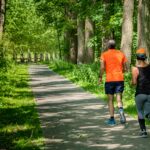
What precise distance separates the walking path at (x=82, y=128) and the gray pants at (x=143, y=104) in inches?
20.1

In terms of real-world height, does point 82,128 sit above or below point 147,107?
below

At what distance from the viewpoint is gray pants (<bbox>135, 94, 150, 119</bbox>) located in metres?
10.4

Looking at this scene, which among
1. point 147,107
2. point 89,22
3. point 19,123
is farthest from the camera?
point 89,22

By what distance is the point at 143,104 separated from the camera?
10500 mm

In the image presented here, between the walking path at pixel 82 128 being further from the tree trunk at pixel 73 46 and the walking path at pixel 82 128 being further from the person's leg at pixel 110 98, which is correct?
the tree trunk at pixel 73 46

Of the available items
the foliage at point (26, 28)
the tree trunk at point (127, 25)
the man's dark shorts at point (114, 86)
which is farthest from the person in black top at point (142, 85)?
the foliage at point (26, 28)

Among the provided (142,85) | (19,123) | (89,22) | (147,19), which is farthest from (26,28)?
(142,85)

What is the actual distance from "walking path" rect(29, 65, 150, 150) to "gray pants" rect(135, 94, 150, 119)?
51 cm

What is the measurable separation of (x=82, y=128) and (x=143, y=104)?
1.87 metres

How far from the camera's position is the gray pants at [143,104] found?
34.1ft

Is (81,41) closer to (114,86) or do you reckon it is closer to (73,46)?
(73,46)

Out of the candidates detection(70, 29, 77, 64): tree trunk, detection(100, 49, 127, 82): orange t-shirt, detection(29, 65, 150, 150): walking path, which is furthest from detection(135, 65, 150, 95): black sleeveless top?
detection(70, 29, 77, 64): tree trunk

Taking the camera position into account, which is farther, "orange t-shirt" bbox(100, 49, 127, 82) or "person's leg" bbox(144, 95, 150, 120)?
"orange t-shirt" bbox(100, 49, 127, 82)

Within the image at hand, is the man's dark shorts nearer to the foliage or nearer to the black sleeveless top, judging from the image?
the black sleeveless top
